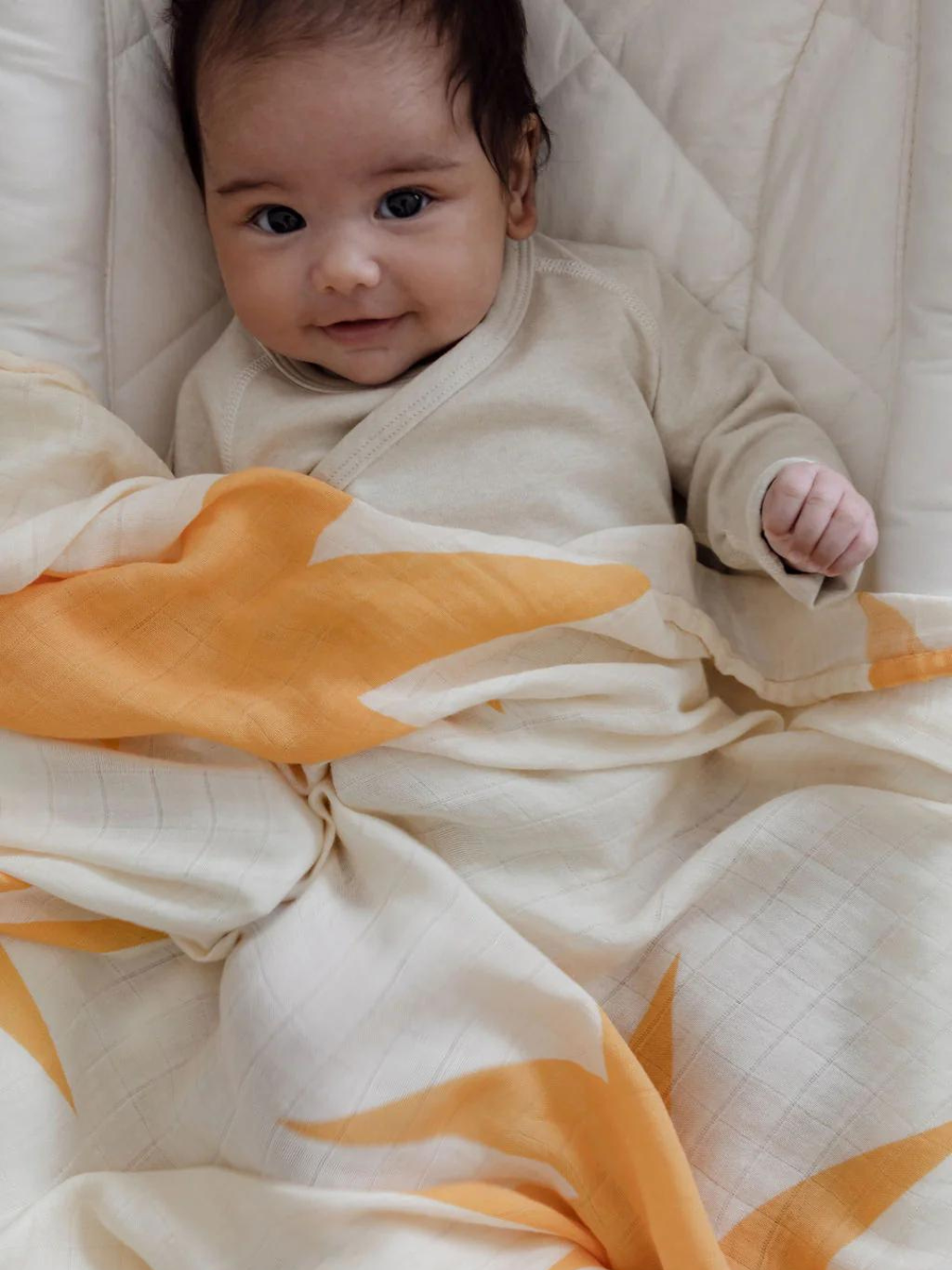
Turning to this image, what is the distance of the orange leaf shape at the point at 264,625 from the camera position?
88cm

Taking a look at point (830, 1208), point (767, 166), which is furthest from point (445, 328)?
point (830, 1208)

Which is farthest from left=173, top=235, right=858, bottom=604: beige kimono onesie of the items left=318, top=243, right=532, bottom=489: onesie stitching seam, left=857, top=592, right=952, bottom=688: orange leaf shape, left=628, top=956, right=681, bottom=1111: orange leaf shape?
left=628, top=956, right=681, bottom=1111: orange leaf shape

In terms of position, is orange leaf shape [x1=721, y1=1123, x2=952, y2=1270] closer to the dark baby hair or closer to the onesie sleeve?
the onesie sleeve

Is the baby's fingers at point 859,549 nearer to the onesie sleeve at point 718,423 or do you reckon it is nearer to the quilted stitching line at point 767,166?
the onesie sleeve at point 718,423

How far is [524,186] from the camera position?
3.35 ft

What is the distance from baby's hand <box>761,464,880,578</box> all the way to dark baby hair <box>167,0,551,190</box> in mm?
317

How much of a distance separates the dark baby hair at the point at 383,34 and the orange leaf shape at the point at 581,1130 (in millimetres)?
621

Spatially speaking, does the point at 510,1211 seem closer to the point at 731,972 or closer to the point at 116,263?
the point at 731,972

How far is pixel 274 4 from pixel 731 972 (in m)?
0.70

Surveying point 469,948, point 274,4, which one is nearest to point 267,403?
point 274,4

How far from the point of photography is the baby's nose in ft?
2.99

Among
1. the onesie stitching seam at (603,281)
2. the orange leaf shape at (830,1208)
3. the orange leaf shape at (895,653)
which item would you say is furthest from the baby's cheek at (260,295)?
the orange leaf shape at (830,1208)

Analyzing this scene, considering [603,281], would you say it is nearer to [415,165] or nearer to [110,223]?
[415,165]

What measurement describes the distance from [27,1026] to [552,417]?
543mm
